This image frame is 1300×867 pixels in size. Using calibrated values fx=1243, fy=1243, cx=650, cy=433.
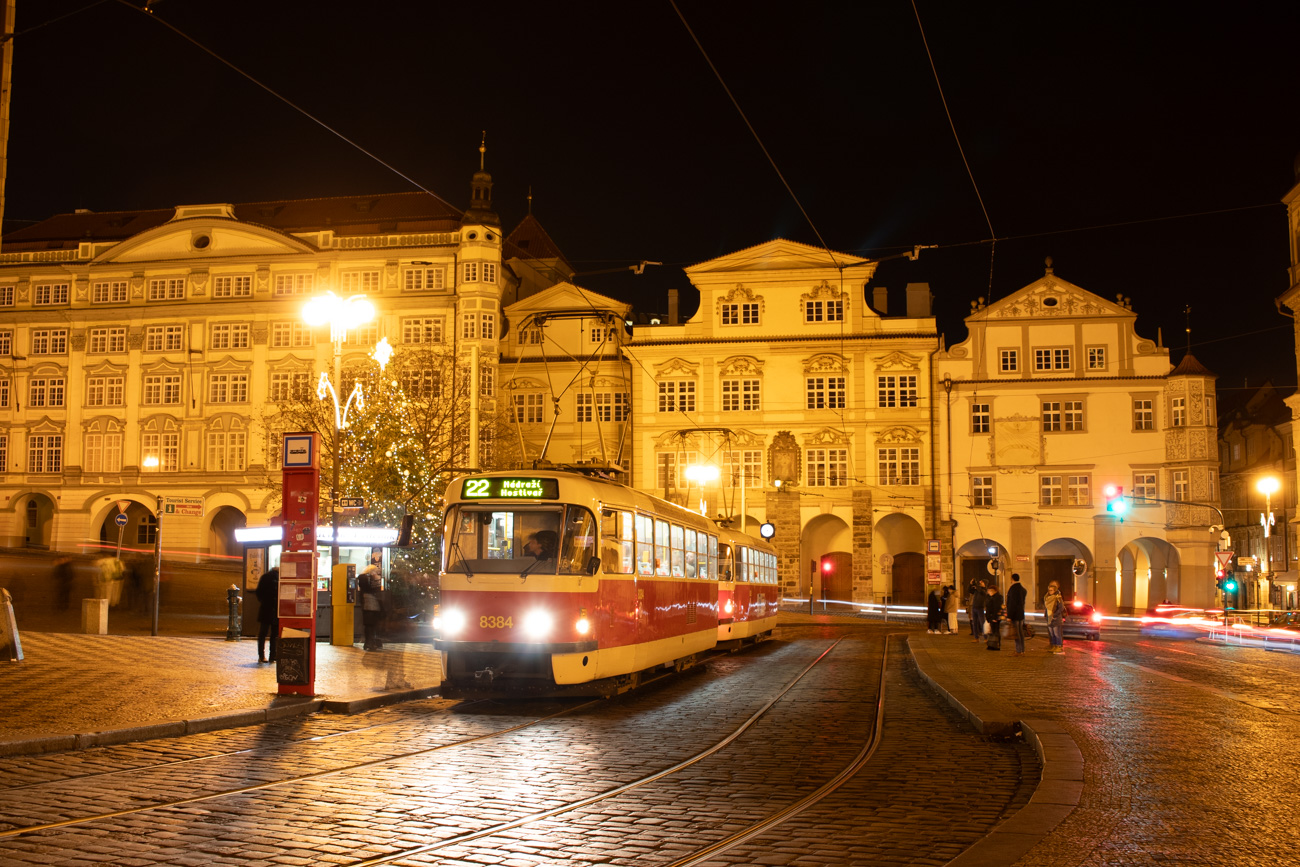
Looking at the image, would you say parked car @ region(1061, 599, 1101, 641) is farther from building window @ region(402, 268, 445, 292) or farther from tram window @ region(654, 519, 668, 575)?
building window @ region(402, 268, 445, 292)

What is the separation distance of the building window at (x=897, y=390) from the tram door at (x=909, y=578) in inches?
276

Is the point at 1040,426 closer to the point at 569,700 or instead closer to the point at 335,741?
the point at 569,700

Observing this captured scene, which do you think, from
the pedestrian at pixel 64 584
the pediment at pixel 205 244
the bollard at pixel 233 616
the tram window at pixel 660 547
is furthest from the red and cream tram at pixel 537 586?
the pediment at pixel 205 244

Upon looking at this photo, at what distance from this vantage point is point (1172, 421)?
53.6 metres

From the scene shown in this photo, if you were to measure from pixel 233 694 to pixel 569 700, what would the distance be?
175 inches

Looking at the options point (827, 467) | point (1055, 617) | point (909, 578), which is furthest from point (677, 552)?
point (909, 578)

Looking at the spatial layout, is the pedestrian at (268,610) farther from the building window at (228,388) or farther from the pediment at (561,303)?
the building window at (228,388)

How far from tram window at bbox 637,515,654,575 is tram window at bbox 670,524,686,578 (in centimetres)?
150

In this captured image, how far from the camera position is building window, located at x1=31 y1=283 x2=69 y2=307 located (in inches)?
2420

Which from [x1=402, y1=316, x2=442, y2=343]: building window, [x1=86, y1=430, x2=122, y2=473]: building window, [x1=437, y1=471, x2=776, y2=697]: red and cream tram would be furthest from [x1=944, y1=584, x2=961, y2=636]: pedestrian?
[x1=86, y1=430, x2=122, y2=473]: building window

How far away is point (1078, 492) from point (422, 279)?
103ft

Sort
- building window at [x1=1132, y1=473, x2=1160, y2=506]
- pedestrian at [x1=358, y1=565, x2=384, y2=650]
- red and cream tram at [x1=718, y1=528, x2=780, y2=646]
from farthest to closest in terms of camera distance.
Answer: building window at [x1=1132, y1=473, x2=1160, y2=506] < red and cream tram at [x1=718, y1=528, x2=780, y2=646] < pedestrian at [x1=358, y1=565, x2=384, y2=650]

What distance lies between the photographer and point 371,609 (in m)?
23.1

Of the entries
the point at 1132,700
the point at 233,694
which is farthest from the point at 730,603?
the point at 233,694
